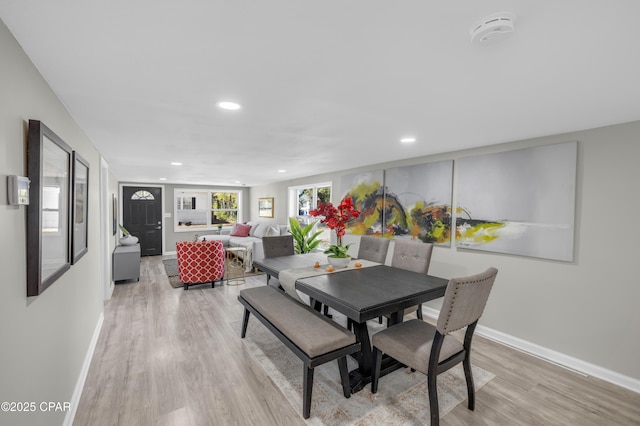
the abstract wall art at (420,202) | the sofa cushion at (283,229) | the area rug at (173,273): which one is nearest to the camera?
the abstract wall art at (420,202)

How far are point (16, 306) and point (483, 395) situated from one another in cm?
289

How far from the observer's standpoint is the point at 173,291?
Answer: 15.5 ft

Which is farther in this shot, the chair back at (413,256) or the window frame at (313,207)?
the window frame at (313,207)

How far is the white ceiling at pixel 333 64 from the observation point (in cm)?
102

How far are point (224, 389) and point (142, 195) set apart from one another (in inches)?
290

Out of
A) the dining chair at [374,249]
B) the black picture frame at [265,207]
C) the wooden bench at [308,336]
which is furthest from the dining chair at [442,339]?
the black picture frame at [265,207]

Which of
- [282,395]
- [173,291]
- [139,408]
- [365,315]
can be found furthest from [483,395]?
[173,291]

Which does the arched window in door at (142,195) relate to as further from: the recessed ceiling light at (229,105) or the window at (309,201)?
the recessed ceiling light at (229,105)

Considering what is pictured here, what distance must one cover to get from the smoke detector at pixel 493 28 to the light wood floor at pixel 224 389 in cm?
225

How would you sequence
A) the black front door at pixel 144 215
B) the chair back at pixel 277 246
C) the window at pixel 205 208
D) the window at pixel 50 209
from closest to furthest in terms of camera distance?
the window at pixel 50 209 → the chair back at pixel 277 246 → the black front door at pixel 144 215 → the window at pixel 205 208

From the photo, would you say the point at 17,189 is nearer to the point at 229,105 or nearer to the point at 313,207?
the point at 229,105

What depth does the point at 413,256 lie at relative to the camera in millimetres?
3264

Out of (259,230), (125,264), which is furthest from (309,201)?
(125,264)

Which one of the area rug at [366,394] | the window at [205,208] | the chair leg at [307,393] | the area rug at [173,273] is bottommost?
the area rug at [366,394]
